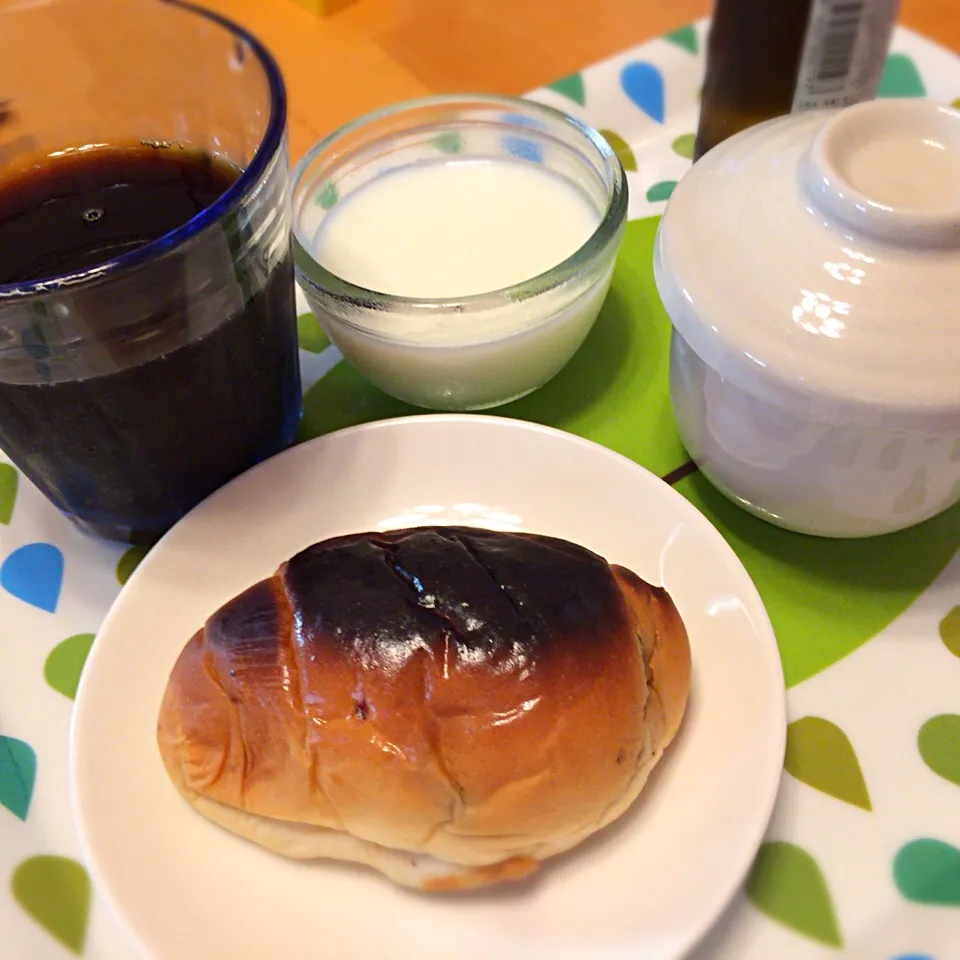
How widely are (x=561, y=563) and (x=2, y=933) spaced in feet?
1.63

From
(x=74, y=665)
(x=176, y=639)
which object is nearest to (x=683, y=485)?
(x=176, y=639)

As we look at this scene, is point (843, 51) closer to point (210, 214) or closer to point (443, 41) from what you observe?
point (210, 214)

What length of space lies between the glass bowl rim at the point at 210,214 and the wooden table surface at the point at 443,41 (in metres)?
0.57

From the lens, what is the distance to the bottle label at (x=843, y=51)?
851 millimetres

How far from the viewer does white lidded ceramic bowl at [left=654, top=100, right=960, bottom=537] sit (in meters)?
0.65

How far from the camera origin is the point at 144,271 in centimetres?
66

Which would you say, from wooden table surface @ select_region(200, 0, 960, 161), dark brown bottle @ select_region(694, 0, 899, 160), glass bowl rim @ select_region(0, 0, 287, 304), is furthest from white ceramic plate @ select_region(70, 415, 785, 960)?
wooden table surface @ select_region(200, 0, 960, 161)

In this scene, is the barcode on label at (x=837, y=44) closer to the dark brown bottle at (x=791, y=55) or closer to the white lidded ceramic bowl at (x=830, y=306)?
the dark brown bottle at (x=791, y=55)

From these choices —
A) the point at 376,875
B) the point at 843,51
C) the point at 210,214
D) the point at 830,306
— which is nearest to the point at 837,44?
the point at 843,51

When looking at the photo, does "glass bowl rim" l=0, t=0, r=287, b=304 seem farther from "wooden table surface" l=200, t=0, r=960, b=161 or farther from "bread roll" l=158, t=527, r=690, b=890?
"wooden table surface" l=200, t=0, r=960, b=161

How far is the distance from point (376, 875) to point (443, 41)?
131 centimetres

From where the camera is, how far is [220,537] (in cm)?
84

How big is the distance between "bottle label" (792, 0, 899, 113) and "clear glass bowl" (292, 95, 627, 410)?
0.68 feet

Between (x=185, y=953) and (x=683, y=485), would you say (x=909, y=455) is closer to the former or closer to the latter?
(x=683, y=485)
